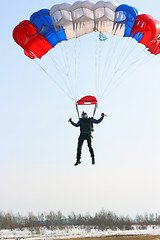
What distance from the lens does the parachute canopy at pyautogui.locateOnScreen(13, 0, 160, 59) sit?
39.2 ft

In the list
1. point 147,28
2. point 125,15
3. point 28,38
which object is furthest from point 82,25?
point 147,28

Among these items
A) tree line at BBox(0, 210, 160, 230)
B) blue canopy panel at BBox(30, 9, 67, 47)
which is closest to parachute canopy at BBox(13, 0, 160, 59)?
blue canopy panel at BBox(30, 9, 67, 47)

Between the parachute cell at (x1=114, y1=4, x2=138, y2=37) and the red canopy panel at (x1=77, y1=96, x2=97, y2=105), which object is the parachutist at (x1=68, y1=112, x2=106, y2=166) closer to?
the red canopy panel at (x1=77, y1=96, x2=97, y2=105)

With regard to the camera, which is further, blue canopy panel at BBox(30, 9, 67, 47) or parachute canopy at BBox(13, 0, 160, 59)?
blue canopy panel at BBox(30, 9, 67, 47)

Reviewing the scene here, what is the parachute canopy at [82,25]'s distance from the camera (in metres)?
11.9

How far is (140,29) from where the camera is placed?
40.6 feet

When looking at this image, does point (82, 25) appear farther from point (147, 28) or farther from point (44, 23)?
point (147, 28)

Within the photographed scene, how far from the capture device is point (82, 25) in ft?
41.2

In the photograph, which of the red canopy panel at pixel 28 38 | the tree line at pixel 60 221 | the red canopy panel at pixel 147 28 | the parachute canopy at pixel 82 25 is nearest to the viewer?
the red canopy panel at pixel 147 28

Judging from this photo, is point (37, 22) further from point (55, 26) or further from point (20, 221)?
point (20, 221)

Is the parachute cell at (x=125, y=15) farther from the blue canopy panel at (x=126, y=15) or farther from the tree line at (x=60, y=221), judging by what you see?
the tree line at (x=60, y=221)

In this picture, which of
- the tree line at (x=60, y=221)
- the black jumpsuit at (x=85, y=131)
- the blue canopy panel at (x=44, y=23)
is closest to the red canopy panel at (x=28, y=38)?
the blue canopy panel at (x=44, y=23)

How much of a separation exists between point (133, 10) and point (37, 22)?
3.09m

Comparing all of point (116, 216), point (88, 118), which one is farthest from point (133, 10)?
point (116, 216)
